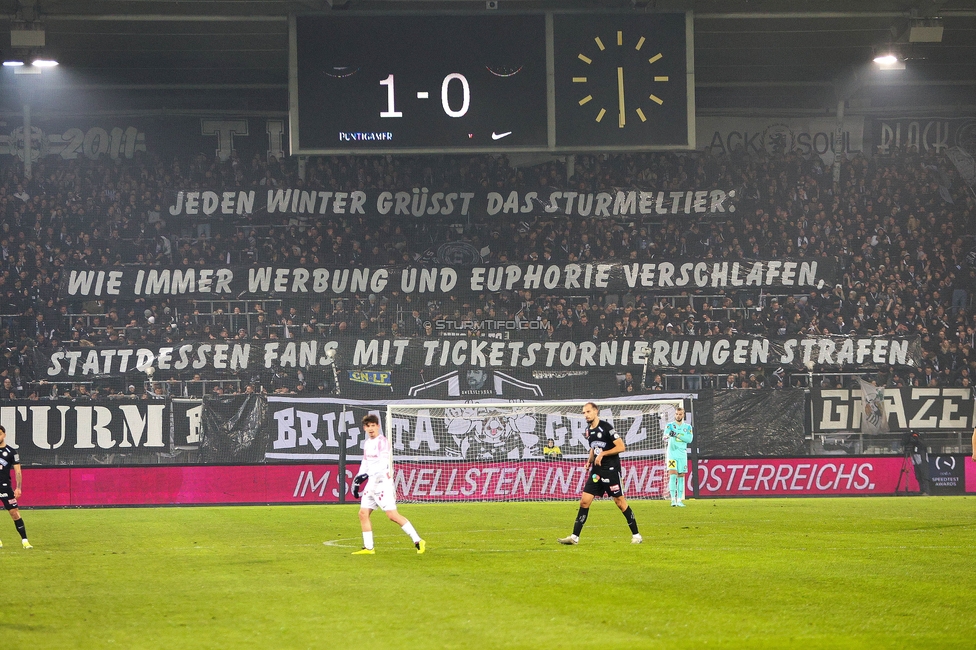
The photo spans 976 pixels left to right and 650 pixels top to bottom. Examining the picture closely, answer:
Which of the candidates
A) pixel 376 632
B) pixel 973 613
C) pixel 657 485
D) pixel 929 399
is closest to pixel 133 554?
pixel 376 632

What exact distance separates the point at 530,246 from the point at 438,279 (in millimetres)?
3424

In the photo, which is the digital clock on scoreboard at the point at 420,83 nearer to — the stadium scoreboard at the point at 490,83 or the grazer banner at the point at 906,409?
the stadium scoreboard at the point at 490,83

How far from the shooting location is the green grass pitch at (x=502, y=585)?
9141 millimetres

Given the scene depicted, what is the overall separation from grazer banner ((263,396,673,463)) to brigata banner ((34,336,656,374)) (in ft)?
7.13

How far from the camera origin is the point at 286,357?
112 feet

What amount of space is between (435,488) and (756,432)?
28.6 feet

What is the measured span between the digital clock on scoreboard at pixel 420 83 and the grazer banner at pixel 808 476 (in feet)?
43.1

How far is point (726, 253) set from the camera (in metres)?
38.1

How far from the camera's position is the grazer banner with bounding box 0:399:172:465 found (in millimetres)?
29703

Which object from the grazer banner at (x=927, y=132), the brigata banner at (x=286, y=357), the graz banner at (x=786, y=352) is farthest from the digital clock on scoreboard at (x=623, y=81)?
the grazer banner at (x=927, y=132)

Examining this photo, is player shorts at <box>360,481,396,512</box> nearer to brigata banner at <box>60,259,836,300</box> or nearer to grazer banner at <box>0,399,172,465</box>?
grazer banner at <box>0,399,172,465</box>

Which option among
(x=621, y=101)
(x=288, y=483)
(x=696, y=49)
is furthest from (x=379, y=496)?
(x=696, y=49)

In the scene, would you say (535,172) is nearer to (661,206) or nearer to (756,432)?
(661,206)

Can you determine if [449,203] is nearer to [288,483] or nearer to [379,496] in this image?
[288,483]
